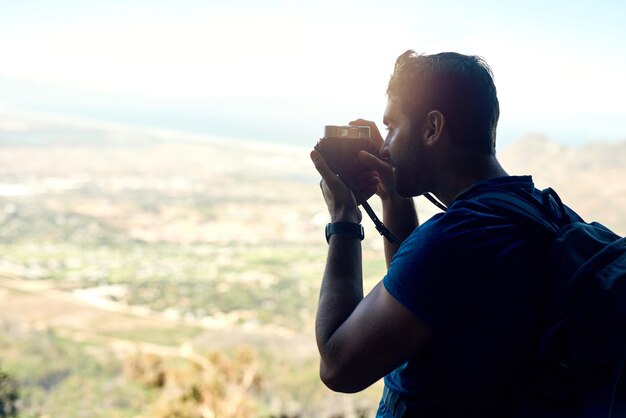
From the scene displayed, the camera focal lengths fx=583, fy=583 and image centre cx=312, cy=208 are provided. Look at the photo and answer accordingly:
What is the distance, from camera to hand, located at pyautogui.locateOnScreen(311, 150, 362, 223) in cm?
93

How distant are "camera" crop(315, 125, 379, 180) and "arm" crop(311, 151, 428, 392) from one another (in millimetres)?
169

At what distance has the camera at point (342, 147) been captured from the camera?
1.00 metres

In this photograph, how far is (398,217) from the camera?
1150 mm

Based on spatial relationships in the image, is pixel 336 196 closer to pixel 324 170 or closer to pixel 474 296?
pixel 324 170

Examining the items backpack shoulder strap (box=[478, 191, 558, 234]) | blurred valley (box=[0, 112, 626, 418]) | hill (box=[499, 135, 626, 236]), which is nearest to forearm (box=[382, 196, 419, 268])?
blurred valley (box=[0, 112, 626, 418])

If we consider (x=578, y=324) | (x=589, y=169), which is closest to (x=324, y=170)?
(x=578, y=324)

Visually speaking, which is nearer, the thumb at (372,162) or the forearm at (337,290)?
the forearm at (337,290)

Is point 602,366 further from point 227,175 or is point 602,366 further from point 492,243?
point 227,175

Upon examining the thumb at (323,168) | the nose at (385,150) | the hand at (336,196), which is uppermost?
the nose at (385,150)

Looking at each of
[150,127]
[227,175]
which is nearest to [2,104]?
[150,127]

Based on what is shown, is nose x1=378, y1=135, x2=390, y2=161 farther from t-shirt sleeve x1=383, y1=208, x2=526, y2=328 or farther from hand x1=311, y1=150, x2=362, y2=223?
t-shirt sleeve x1=383, y1=208, x2=526, y2=328

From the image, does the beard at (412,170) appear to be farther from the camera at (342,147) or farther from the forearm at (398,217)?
the forearm at (398,217)

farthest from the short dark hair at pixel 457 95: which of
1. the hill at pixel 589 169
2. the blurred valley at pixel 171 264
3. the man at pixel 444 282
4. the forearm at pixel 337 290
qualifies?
the hill at pixel 589 169

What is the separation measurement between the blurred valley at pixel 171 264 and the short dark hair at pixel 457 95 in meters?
0.11
